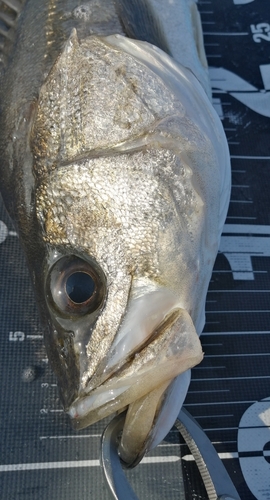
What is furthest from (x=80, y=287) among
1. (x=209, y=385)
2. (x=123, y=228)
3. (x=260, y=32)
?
(x=260, y=32)

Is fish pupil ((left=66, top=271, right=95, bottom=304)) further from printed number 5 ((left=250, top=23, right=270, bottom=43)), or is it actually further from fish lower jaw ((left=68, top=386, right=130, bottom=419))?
printed number 5 ((left=250, top=23, right=270, bottom=43))

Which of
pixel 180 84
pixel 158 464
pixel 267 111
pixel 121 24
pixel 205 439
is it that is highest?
pixel 121 24

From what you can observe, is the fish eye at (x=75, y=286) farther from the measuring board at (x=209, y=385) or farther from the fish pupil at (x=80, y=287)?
the measuring board at (x=209, y=385)

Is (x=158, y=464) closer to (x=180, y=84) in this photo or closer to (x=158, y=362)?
(x=158, y=362)

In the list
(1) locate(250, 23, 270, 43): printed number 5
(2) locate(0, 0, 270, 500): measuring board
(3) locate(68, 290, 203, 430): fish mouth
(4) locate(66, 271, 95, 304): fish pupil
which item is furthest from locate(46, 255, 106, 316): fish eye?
(1) locate(250, 23, 270, 43): printed number 5

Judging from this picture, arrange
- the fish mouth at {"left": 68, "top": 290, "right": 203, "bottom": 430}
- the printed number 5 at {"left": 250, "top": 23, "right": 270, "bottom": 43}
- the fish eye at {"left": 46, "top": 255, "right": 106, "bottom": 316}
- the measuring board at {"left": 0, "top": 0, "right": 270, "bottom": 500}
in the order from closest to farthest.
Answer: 1. the fish mouth at {"left": 68, "top": 290, "right": 203, "bottom": 430}
2. the fish eye at {"left": 46, "top": 255, "right": 106, "bottom": 316}
3. the measuring board at {"left": 0, "top": 0, "right": 270, "bottom": 500}
4. the printed number 5 at {"left": 250, "top": 23, "right": 270, "bottom": 43}

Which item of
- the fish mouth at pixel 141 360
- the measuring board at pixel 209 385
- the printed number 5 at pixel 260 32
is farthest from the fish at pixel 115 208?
the printed number 5 at pixel 260 32

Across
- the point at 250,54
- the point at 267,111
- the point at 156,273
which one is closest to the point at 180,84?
the point at 156,273
